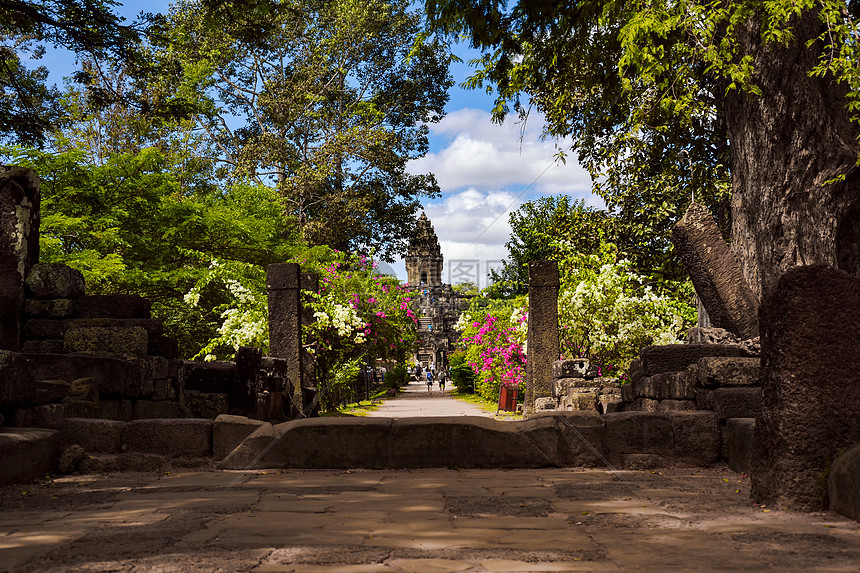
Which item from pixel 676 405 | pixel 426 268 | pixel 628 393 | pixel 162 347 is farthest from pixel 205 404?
pixel 426 268

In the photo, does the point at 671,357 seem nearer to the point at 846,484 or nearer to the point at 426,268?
the point at 846,484

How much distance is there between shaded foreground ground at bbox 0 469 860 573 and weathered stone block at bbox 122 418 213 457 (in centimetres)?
78

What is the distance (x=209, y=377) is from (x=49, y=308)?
2.44m

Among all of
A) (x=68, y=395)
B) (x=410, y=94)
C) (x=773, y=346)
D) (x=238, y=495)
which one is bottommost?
(x=238, y=495)

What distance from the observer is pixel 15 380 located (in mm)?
5723

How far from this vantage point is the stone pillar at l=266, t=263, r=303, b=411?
1348cm

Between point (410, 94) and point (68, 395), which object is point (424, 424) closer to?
point (68, 395)

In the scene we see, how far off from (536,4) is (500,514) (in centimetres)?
664

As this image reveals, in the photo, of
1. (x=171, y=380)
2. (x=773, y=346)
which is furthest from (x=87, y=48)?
(x=773, y=346)

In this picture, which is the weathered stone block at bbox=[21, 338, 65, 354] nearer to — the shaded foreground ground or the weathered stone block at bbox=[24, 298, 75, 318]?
the weathered stone block at bbox=[24, 298, 75, 318]

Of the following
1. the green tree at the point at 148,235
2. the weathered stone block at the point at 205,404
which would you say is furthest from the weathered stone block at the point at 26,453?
the green tree at the point at 148,235

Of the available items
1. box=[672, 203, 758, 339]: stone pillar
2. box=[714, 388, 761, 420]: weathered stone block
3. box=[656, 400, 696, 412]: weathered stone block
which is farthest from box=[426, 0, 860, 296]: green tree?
box=[714, 388, 761, 420]: weathered stone block

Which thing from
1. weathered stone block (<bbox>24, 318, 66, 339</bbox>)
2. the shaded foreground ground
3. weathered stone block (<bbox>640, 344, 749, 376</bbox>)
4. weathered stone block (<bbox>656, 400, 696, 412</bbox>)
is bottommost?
the shaded foreground ground

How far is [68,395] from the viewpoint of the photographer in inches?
287
